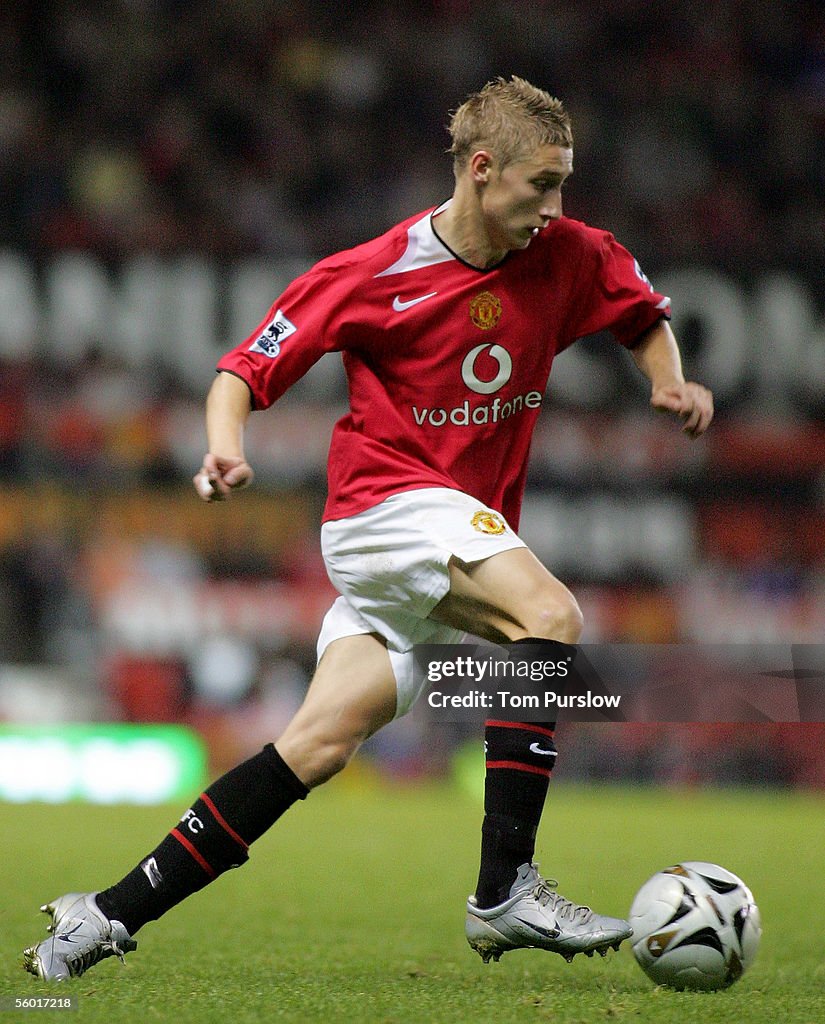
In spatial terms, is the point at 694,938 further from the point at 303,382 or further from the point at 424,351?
the point at 303,382

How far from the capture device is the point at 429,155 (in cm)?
1477

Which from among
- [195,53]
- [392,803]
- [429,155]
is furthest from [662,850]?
[195,53]

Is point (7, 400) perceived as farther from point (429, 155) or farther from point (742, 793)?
point (742, 793)

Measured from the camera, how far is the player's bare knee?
3225 mm

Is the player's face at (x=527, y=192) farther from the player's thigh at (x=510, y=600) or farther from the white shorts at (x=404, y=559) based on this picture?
the player's thigh at (x=510, y=600)

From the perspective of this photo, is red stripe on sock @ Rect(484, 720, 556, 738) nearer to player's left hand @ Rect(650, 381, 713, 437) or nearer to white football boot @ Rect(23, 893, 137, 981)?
player's left hand @ Rect(650, 381, 713, 437)

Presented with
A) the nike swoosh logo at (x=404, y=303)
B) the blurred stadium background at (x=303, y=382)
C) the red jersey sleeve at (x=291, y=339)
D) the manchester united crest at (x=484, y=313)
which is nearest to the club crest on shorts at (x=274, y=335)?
the red jersey sleeve at (x=291, y=339)

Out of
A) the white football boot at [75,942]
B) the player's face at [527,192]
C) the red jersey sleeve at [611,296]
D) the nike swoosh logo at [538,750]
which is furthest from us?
the red jersey sleeve at [611,296]

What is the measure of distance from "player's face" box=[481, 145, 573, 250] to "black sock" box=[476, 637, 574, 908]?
96cm

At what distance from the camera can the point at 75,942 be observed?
3.21 meters

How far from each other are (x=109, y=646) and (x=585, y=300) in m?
9.63

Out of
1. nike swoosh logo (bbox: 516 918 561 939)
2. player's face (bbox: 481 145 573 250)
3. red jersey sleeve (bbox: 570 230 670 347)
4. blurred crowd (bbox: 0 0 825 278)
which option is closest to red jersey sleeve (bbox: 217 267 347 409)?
player's face (bbox: 481 145 573 250)

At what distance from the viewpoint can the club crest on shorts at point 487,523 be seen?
3391 mm

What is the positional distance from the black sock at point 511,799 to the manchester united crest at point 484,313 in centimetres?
79
